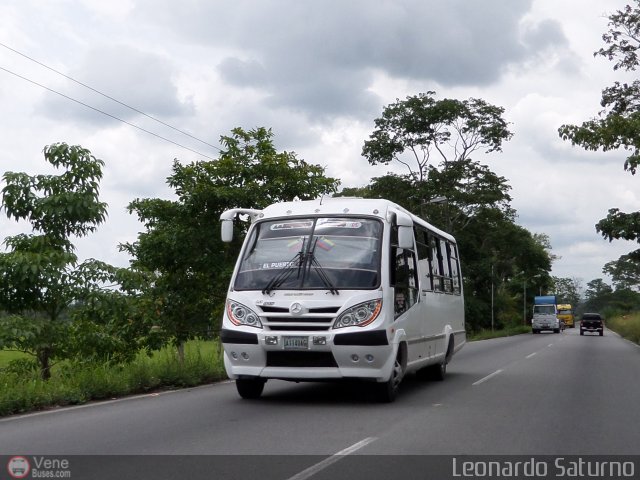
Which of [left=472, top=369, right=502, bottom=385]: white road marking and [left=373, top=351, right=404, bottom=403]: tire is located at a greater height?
[left=373, top=351, right=404, bottom=403]: tire

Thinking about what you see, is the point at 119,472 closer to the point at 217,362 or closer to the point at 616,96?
the point at 217,362

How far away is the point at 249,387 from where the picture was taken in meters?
11.3

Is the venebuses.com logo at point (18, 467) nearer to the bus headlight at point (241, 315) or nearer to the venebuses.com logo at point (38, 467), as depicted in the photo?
the venebuses.com logo at point (38, 467)

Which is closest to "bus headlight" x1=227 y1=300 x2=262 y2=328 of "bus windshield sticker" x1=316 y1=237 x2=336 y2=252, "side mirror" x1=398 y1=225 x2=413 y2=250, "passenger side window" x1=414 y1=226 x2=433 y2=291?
"bus windshield sticker" x1=316 y1=237 x2=336 y2=252

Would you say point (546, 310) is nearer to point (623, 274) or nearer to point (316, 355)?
point (316, 355)

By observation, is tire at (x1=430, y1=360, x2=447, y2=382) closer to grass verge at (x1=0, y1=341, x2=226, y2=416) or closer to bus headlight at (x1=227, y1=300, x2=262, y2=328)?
grass verge at (x1=0, y1=341, x2=226, y2=416)

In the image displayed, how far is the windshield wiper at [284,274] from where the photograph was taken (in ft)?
34.8

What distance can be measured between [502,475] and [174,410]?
491 cm

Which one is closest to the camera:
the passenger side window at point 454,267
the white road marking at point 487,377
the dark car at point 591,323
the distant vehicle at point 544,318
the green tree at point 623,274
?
the white road marking at point 487,377

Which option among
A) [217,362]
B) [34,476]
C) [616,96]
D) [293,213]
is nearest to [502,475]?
[34,476]

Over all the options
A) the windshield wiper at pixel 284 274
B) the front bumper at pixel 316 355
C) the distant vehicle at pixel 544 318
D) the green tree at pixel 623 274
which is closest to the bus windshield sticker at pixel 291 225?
the windshield wiper at pixel 284 274

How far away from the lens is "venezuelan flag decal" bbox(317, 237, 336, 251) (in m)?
11.0

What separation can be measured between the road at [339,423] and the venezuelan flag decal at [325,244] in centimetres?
215

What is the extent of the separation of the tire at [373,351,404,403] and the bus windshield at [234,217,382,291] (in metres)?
1.28
